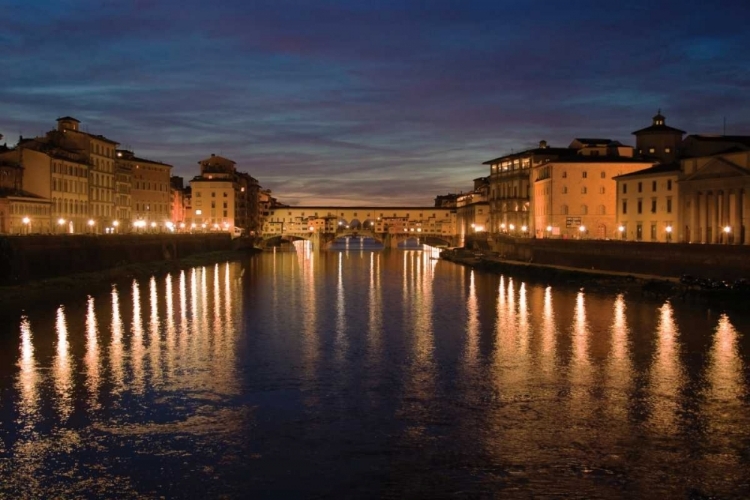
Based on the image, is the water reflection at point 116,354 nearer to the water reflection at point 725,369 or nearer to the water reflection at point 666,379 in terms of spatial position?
the water reflection at point 666,379

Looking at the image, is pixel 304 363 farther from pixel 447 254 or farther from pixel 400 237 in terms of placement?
pixel 400 237

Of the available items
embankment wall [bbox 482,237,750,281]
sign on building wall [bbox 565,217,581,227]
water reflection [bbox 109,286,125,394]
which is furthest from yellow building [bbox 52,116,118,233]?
sign on building wall [bbox 565,217,581,227]

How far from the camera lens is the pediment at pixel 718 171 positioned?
51.0 meters

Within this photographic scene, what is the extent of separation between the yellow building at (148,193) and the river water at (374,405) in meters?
63.3

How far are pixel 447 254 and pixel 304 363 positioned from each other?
80.3 metres

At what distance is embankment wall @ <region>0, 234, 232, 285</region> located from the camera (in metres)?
43.3

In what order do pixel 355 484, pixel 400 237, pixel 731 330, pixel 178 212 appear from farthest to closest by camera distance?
pixel 400 237 < pixel 178 212 < pixel 731 330 < pixel 355 484

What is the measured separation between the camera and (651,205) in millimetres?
63594

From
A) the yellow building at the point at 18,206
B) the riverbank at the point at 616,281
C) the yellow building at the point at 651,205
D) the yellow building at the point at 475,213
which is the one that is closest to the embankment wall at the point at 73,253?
the yellow building at the point at 18,206

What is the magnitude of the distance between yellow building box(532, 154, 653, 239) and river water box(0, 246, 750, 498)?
1607 inches

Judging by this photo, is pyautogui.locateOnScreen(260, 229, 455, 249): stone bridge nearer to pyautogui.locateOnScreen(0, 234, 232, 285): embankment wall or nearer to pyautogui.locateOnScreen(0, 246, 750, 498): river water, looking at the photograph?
pyautogui.locateOnScreen(0, 234, 232, 285): embankment wall

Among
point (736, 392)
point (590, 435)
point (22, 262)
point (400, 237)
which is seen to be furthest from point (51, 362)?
point (400, 237)

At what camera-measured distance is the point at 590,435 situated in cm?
1659

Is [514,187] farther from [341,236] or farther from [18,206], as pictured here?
[341,236]
